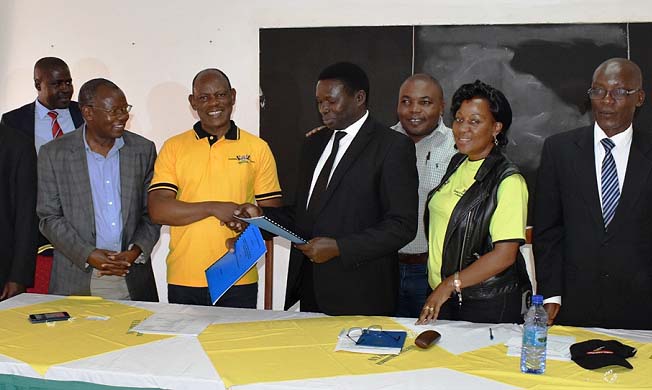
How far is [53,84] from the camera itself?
14.8ft

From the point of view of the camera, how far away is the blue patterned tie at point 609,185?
2930 millimetres

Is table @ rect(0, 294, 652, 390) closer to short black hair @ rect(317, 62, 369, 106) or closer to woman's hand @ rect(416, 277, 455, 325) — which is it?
woman's hand @ rect(416, 277, 455, 325)

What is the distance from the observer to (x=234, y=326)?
2766 millimetres

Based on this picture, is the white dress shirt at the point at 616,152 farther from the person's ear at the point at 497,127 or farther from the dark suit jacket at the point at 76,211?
the dark suit jacket at the point at 76,211

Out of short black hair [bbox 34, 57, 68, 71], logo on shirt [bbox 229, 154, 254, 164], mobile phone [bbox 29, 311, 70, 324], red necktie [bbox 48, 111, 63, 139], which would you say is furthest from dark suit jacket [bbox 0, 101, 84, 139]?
mobile phone [bbox 29, 311, 70, 324]

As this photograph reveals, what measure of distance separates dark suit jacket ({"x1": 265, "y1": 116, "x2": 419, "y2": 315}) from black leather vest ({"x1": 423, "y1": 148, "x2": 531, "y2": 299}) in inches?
9.1

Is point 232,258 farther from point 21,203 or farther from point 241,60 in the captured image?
point 241,60

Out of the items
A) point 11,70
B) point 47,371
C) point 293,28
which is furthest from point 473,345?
point 11,70

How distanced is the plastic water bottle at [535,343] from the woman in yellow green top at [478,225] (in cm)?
41

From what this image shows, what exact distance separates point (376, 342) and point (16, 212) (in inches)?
83.3

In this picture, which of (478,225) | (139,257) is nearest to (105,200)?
(139,257)

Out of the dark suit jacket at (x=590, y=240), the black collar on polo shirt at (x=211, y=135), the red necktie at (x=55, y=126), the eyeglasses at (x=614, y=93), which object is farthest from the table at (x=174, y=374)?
the red necktie at (x=55, y=126)

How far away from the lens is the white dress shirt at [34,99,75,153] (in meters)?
4.38

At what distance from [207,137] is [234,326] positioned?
116cm
